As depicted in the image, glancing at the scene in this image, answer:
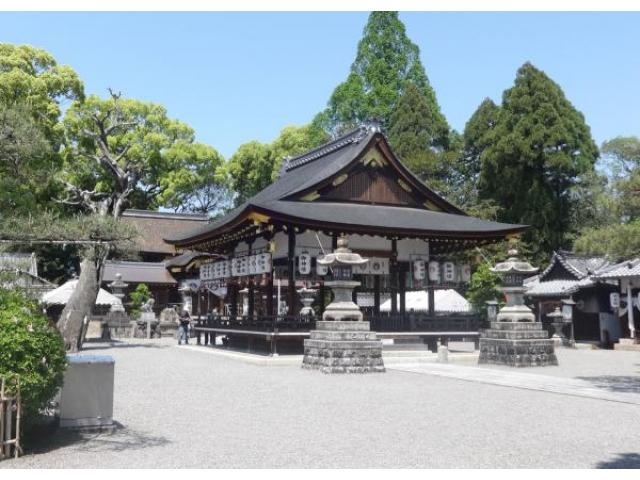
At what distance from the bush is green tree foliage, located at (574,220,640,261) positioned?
9535 mm

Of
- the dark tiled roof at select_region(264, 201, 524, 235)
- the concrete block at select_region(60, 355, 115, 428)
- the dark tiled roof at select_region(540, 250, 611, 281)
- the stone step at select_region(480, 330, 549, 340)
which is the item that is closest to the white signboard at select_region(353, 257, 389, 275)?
the dark tiled roof at select_region(264, 201, 524, 235)

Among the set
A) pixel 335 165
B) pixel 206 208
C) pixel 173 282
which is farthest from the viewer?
pixel 206 208

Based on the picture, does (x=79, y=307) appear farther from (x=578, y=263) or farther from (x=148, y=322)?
(x=578, y=263)

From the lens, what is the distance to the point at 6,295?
23.7ft

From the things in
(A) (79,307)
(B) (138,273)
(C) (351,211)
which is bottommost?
(A) (79,307)

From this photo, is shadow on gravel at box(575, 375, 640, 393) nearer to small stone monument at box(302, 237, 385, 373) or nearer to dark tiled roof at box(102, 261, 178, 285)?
small stone monument at box(302, 237, 385, 373)

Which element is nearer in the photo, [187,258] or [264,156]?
[187,258]

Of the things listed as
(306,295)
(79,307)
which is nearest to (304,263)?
(79,307)

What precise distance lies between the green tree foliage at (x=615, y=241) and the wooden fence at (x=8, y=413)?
10059mm

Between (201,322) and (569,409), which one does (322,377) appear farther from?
(201,322)

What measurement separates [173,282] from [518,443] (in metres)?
37.8

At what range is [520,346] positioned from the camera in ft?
57.4

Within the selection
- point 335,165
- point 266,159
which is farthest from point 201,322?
point 266,159

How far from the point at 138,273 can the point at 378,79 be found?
25.0m
